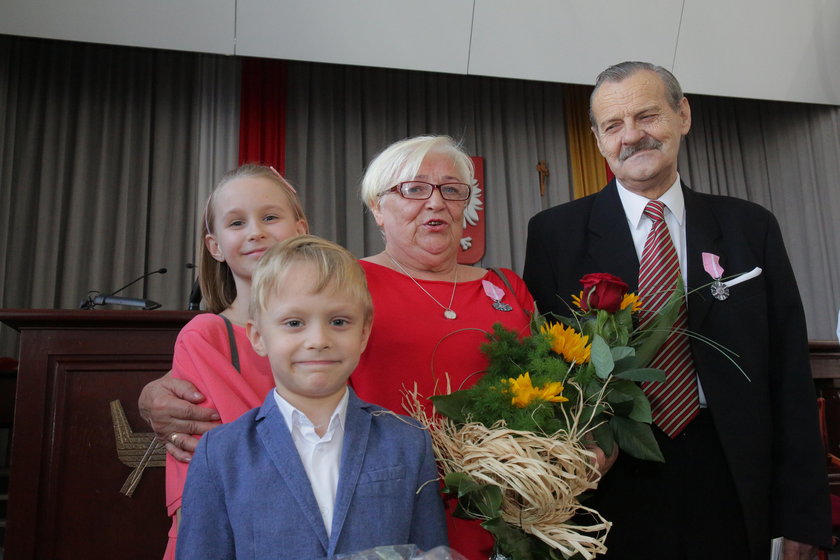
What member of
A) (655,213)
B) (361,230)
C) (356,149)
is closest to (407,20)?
(356,149)

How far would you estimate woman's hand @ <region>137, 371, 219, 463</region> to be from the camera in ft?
4.13

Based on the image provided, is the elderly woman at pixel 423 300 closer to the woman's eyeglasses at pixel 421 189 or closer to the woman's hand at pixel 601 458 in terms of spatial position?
the woman's eyeglasses at pixel 421 189

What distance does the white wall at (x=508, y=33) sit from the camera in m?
4.67

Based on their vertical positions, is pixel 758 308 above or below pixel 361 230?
below

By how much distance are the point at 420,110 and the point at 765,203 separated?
356cm

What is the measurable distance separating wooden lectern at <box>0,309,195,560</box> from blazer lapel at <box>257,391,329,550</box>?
1196mm

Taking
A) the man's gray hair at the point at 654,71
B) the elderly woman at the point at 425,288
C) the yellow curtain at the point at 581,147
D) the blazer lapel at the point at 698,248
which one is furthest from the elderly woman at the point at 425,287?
the yellow curtain at the point at 581,147

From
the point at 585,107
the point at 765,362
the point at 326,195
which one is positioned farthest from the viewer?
the point at 585,107

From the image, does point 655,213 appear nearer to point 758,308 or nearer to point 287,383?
point 758,308

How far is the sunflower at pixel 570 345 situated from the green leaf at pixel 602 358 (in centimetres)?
2

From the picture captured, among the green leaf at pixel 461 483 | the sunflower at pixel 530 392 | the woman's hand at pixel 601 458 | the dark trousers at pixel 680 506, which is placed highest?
the sunflower at pixel 530 392

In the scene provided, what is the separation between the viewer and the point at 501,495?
40.7 inches

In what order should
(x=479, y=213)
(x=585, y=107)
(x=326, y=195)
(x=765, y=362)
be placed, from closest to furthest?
(x=765, y=362)
(x=326, y=195)
(x=479, y=213)
(x=585, y=107)

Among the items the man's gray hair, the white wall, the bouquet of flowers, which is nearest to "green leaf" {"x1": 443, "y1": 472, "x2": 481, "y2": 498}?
the bouquet of flowers
